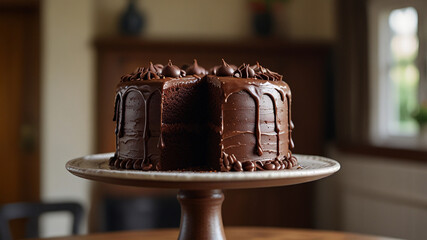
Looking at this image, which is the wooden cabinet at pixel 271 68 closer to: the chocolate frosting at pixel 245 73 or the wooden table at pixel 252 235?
→ the wooden table at pixel 252 235

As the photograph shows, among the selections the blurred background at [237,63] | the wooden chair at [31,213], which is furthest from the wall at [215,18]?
the wooden chair at [31,213]

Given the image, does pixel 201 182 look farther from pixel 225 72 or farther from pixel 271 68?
pixel 271 68

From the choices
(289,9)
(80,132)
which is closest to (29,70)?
(80,132)

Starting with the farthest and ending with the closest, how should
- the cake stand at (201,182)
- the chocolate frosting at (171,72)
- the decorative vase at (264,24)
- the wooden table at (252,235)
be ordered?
the decorative vase at (264,24) → the wooden table at (252,235) → the chocolate frosting at (171,72) → the cake stand at (201,182)

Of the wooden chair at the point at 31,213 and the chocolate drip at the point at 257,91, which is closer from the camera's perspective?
the chocolate drip at the point at 257,91

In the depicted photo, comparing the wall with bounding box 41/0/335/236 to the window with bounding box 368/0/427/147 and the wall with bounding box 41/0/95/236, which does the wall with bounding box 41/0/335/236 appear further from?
the window with bounding box 368/0/427/147

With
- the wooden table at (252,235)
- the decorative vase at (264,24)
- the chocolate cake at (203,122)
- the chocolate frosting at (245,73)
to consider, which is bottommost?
the wooden table at (252,235)

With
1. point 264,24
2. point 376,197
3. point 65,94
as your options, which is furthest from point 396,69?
point 65,94
